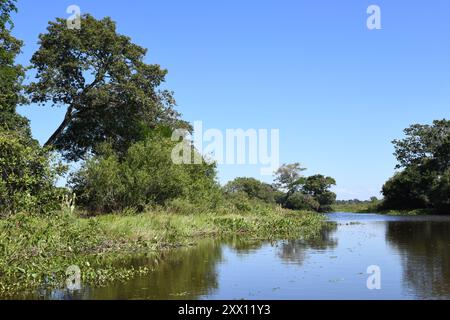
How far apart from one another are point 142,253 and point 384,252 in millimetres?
10195

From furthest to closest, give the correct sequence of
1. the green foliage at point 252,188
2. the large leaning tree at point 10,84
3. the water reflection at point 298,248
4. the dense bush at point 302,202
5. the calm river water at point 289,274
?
the dense bush at point 302,202 → the green foliage at point 252,188 → the large leaning tree at point 10,84 → the water reflection at point 298,248 → the calm river water at point 289,274

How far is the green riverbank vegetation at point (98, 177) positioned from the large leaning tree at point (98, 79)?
0.08 metres

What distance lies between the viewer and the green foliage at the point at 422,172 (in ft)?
266

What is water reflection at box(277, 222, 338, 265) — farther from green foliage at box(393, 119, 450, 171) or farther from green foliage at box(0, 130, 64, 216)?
green foliage at box(393, 119, 450, 171)

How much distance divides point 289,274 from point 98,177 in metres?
20.9

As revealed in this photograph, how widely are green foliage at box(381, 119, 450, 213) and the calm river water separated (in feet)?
204

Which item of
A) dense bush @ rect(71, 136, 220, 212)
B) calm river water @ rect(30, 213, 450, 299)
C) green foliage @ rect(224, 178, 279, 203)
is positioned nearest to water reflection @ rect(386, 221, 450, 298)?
calm river water @ rect(30, 213, 450, 299)

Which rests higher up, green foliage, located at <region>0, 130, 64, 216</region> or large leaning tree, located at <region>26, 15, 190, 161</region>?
large leaning tree, located at <region>26, 15, 190, 161</region>

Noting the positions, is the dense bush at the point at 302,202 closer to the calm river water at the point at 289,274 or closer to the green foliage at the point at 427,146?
the green foliage at the point at 427,146

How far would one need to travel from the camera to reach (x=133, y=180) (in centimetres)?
3394

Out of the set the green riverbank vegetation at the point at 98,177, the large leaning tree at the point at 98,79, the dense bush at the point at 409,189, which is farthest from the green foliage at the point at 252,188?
the large leaning tree at the point at 98,79

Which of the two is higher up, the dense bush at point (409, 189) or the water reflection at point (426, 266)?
the dense bush at point (409, 189)

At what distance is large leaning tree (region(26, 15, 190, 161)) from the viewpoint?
38.5 meters
